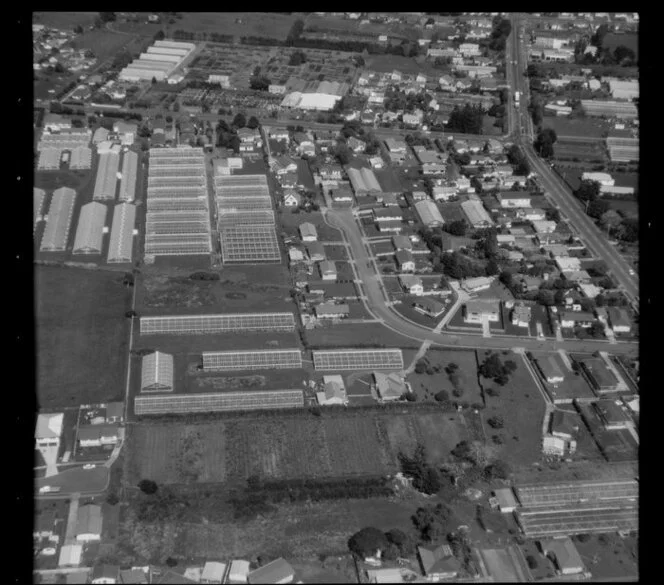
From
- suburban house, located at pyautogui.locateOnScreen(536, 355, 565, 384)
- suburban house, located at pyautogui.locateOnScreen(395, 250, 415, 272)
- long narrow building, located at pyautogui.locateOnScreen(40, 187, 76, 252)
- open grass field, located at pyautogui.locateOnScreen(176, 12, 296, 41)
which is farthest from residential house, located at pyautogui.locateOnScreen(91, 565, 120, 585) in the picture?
open grass field, located at pyautogui.locateOnScreen(176, 12, 296, 41)

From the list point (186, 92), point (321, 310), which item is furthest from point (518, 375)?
point (186, 92)

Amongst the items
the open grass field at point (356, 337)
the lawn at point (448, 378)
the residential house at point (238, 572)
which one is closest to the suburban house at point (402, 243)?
the open grass field at point (356, 337)

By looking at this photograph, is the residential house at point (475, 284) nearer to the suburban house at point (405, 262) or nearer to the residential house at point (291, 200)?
the suburban house at point (405, 262)

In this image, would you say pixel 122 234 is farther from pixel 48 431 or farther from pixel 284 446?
pixel 284 446

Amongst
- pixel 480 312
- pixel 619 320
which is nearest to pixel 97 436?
pixel 480 312

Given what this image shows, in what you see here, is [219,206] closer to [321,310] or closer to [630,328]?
[321,310]

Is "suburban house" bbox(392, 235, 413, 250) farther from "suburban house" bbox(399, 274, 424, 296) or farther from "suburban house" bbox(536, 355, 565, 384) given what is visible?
"suburban house" bbox(536, 355, 565, 384)
